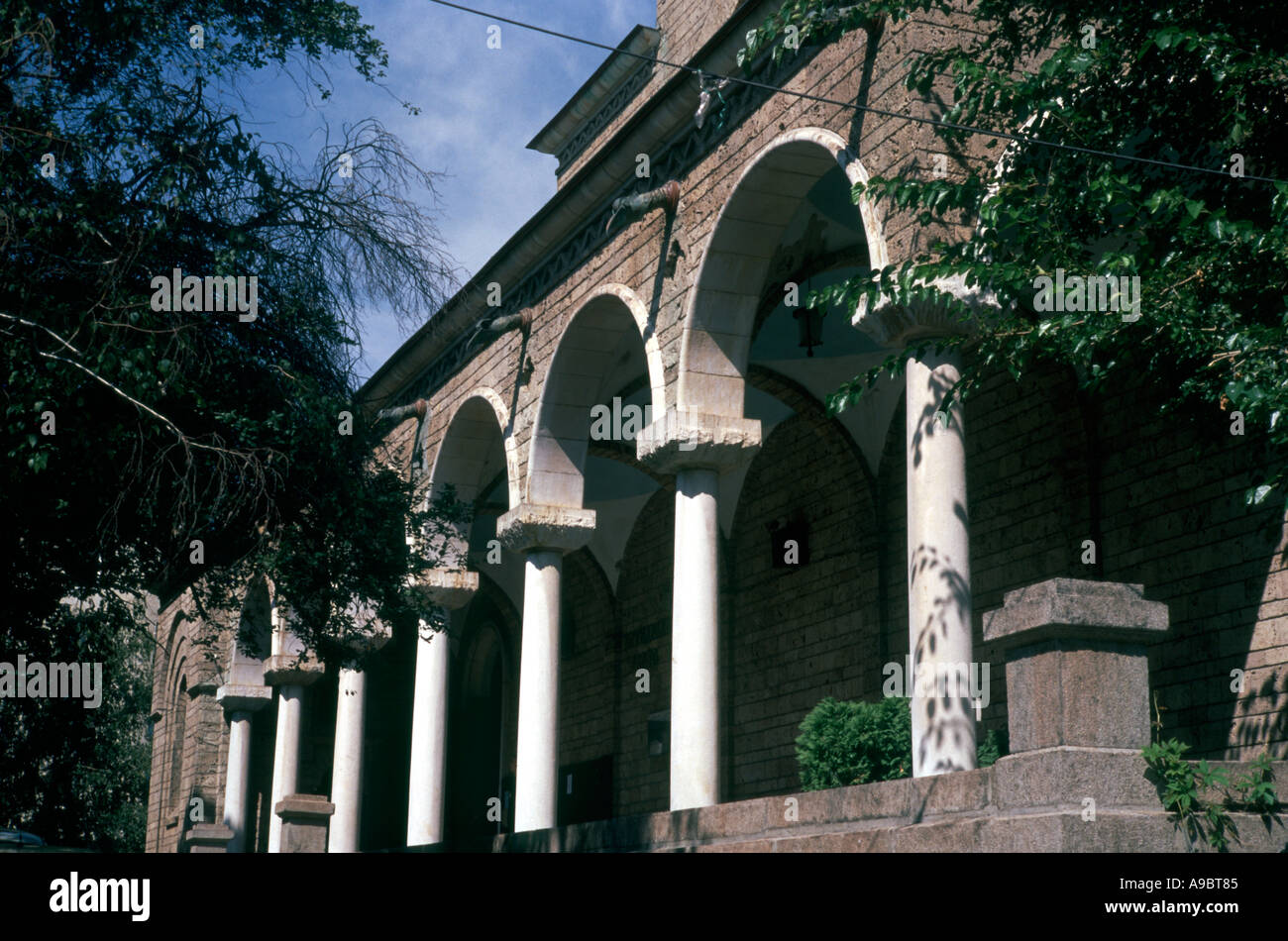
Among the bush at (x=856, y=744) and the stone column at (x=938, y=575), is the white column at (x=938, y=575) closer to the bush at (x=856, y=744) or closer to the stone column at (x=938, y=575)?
the stone column at (x=938, y=575)

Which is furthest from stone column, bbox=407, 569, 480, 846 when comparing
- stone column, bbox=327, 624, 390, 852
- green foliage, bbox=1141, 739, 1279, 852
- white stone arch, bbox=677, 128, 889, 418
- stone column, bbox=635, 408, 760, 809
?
green foliage, bbox=1141, 739, 1279, 852

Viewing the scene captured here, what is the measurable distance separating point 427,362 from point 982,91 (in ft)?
34.4

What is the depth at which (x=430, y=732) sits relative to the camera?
56.5ft

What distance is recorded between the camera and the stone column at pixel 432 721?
55.1ft

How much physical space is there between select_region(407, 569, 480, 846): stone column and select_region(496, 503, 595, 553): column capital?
2.29m

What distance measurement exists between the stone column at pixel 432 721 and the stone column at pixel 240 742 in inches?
329

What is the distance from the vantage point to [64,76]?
9469 millimetres

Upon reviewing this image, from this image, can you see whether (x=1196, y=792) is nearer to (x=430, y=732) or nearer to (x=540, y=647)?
(x=540, y=647)

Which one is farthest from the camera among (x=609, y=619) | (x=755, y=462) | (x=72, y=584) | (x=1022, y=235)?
(x=609, y=619)

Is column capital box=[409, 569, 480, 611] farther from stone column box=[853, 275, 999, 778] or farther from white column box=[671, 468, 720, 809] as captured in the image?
stone column box=[853, 275, 999, 778]

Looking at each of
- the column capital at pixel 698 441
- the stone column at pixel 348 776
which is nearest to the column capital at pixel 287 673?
the stone column at pixel 348 776

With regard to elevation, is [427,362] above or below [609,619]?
above

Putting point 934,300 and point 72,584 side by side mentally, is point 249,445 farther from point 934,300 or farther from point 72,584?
point 934,300
